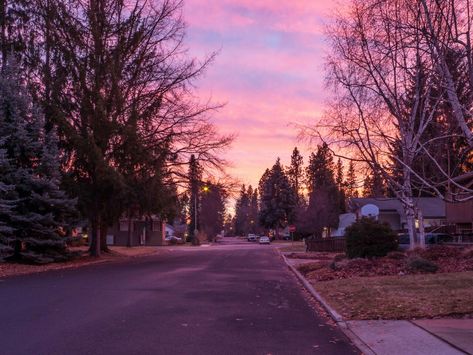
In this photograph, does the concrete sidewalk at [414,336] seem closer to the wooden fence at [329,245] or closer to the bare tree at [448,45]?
the bare tree at [448,45]

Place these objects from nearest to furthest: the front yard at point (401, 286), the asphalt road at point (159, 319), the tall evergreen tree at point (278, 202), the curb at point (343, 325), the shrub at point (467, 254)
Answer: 1. the asphalt road at point (159, 319)
2. the curb at point (343, 325)
3. the front yard at point (401, 286)
4. the shrub at point (467, 254)
5. the tall evergreen tree at point (278, 202)

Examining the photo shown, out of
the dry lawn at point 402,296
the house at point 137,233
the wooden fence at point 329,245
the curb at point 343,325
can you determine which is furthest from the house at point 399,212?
the curb at point 343,325

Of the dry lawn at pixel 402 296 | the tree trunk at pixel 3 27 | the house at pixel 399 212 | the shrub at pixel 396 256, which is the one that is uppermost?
the tree trunk at pixel 3 27

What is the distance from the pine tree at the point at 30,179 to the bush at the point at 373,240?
1306 centimetres

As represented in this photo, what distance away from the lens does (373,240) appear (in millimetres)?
24672

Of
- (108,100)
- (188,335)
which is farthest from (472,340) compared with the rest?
(108,100)

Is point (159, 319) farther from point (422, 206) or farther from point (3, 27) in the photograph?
point (422, 206)

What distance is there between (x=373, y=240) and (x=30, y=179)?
1514 centimetres

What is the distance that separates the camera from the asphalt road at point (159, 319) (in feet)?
27.8

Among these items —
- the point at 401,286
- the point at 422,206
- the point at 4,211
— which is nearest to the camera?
the point at 401,286

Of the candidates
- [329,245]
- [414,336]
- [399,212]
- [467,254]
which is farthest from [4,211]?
[399,212]

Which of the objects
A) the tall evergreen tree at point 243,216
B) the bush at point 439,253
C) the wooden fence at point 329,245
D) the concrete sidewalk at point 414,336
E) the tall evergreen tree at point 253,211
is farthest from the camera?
the tall evergreen tree at point 243,216

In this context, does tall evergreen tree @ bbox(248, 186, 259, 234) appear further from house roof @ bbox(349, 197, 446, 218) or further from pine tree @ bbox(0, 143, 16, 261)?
pine tree @ bbox(0, 143, 16, 261)

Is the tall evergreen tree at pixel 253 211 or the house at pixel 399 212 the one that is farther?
the tall evergreen tree at pixel 253 211
